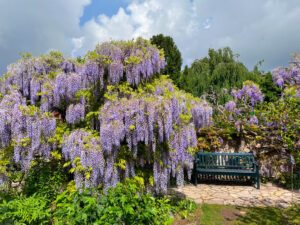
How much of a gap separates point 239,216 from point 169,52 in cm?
567

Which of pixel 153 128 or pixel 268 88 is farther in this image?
pixel 268 88

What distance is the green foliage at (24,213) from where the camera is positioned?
3885 mm

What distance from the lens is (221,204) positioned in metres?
6.41

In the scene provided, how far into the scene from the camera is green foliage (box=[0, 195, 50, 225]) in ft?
12.7

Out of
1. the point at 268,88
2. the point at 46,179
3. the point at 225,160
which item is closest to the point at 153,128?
the point at 46,179

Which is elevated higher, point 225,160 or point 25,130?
point 25,130

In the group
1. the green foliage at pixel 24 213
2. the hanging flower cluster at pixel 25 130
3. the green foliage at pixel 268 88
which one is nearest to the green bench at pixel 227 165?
the hanging flower cluster at pixel 25 130

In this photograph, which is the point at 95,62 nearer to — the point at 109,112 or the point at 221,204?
the point at 109,112

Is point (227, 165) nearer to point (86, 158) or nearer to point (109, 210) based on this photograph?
point (86, 158)

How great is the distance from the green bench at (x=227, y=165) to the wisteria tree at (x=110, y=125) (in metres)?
2.57

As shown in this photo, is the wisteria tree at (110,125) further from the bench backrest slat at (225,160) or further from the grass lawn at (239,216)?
the bench backrest slat at (225,160)

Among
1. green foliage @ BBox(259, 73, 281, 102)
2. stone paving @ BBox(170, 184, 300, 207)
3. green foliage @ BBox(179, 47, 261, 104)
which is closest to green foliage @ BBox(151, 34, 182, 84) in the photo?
stone paving @ BBox(170, 184, 300, 207)

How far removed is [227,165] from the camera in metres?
7.99

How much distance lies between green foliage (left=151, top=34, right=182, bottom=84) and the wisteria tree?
12.6ft
